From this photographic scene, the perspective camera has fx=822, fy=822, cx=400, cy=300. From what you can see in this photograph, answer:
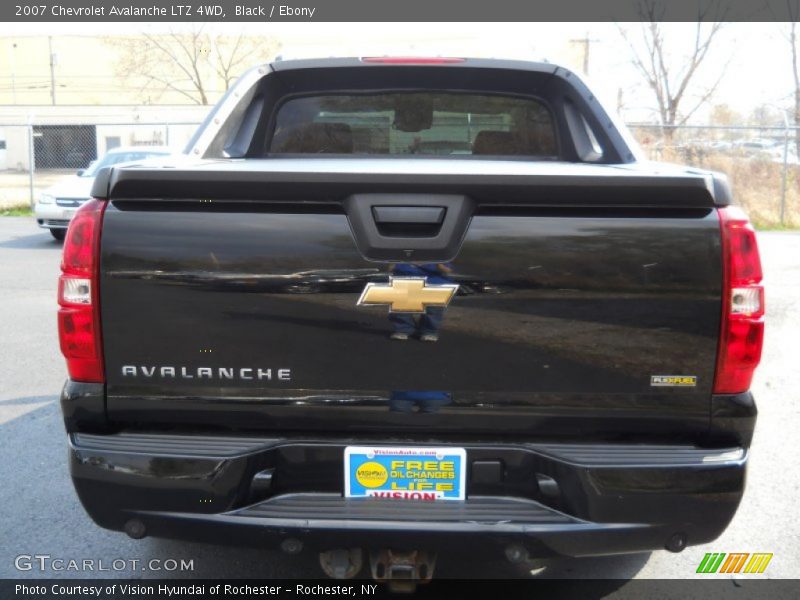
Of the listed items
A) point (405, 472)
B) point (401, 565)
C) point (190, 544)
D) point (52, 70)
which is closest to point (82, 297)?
point (405, 472)

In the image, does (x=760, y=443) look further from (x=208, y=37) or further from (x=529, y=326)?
(x=208, y=37)

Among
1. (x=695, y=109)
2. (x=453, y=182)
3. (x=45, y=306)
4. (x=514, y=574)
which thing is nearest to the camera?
(x=453, y=182)

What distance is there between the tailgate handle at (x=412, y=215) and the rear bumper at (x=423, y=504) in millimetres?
662

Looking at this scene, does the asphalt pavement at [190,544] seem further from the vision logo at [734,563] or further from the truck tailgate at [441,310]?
the truck tailgate at [441,310]

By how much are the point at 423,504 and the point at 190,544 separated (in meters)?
1.53

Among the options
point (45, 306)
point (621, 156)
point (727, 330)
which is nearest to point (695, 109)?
point (45, 306)

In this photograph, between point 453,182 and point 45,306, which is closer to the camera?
point 453,182

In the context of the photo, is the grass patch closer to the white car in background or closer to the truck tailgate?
the white car in background

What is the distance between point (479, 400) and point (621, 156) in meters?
1.95

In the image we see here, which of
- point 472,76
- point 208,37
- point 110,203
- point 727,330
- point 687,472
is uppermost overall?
point 208,37

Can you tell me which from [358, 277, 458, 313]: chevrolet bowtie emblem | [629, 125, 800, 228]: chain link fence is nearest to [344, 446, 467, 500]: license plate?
[358, 277, 458, 313]: chevrolet bowtie emblem

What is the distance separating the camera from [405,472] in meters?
2.45

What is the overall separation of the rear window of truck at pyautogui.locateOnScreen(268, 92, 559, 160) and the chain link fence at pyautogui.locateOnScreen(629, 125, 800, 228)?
48.9ft

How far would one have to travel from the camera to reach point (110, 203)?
2402 millimetres
